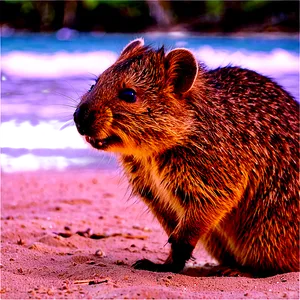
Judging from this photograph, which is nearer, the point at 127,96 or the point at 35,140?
the point at 127,96

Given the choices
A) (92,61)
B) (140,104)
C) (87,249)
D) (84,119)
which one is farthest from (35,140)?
(92,61)

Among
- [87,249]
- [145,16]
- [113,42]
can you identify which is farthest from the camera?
[145,16]

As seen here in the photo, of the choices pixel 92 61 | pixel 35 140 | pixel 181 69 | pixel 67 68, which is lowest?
pixel 35 140

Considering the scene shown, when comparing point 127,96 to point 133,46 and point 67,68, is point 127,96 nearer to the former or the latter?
point 133,46

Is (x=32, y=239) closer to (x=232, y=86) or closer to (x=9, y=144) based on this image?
(x=232, y=86)

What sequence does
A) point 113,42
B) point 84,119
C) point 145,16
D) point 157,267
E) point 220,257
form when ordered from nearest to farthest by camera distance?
point 84,119 → point 157,267 → point 220,257 → point 113,42 → point 145,16

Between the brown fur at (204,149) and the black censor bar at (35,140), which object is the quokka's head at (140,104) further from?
the black censor bar at (35,140)

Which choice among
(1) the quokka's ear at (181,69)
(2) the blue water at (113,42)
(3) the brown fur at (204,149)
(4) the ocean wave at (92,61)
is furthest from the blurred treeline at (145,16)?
(1) the quokka's ear at (181,69)
